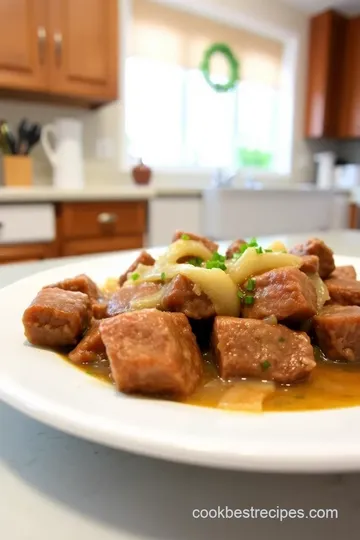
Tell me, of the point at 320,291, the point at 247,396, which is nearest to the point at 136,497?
the point at 247,396

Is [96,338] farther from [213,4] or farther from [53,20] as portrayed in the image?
[213,4]

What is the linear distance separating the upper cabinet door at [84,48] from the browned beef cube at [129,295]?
9.26 ft

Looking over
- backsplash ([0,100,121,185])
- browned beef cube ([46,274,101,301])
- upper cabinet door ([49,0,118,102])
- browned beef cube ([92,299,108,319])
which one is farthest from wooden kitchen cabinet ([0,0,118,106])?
browned beef cube ([92,299,108,319])

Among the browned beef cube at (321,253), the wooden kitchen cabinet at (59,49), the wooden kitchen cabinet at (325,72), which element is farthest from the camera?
the wooden kitchen cabinet at (325,72)

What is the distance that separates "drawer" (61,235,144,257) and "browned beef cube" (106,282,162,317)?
7.13 ft

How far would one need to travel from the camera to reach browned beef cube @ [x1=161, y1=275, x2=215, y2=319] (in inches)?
31.4

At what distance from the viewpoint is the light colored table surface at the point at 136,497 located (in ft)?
1.49

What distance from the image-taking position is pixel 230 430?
1.56 feet

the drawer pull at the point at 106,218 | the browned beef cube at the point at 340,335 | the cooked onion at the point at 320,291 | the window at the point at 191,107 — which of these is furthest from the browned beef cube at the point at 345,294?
the window at the point at 191,107

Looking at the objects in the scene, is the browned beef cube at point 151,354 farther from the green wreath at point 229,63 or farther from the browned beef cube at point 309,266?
the green wreath at point 229,63

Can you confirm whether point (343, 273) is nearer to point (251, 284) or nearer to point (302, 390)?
point (251, 284)

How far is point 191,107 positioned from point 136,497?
5036mm

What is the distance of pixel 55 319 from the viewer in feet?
2.47

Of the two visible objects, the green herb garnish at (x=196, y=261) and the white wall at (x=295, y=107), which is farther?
the white wall at (x=295, y=107)
